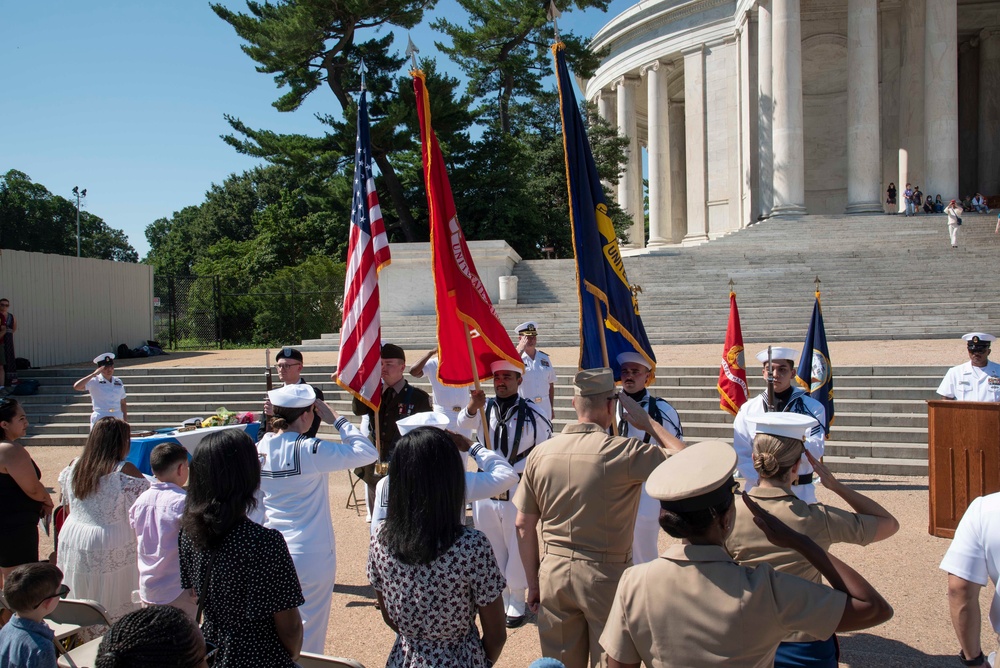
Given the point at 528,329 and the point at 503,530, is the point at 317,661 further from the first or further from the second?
the point at 528,329

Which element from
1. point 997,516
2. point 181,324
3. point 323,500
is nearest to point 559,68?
→ point 323,500

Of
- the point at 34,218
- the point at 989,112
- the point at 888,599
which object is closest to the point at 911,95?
the point at 989,112

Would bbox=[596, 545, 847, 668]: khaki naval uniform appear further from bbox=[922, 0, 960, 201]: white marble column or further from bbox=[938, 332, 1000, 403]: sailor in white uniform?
bbox=[922, 0, 960, 201]: white marble column

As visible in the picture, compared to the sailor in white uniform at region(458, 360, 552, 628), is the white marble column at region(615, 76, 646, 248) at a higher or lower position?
higher

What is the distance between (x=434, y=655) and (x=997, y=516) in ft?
6.83

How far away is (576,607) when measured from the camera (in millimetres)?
3475

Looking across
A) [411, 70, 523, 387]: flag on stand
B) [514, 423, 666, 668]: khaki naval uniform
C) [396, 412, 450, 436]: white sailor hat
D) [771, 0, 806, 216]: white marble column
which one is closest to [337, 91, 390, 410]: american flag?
[411, 70, 523, 387]: flag on stand

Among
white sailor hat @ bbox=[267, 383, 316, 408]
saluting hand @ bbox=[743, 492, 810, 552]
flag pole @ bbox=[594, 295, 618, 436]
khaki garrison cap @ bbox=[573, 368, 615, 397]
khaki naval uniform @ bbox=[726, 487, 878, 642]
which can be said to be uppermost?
flag pole @ bbox=[594, 295, 618, 436]

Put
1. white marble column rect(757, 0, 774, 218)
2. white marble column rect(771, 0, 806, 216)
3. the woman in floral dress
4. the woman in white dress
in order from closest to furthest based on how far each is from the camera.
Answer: the woman in floral dress
the woman in white dress
white marble column rect(771, 0, 806, 216)
white marble column rect(757, 0, 774, 218)

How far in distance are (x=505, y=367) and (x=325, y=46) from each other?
2543 centimetres

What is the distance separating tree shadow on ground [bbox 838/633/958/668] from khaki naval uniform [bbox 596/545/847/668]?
2802mm

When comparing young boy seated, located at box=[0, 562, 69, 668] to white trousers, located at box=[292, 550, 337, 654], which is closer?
young boy seated, located at box=[0, 562, 69, 668]

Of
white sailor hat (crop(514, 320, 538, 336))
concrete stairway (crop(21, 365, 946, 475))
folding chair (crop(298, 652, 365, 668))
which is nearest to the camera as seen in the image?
folding chair (crop(298, 652, 365, 668))

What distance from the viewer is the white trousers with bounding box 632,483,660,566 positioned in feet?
15.5
